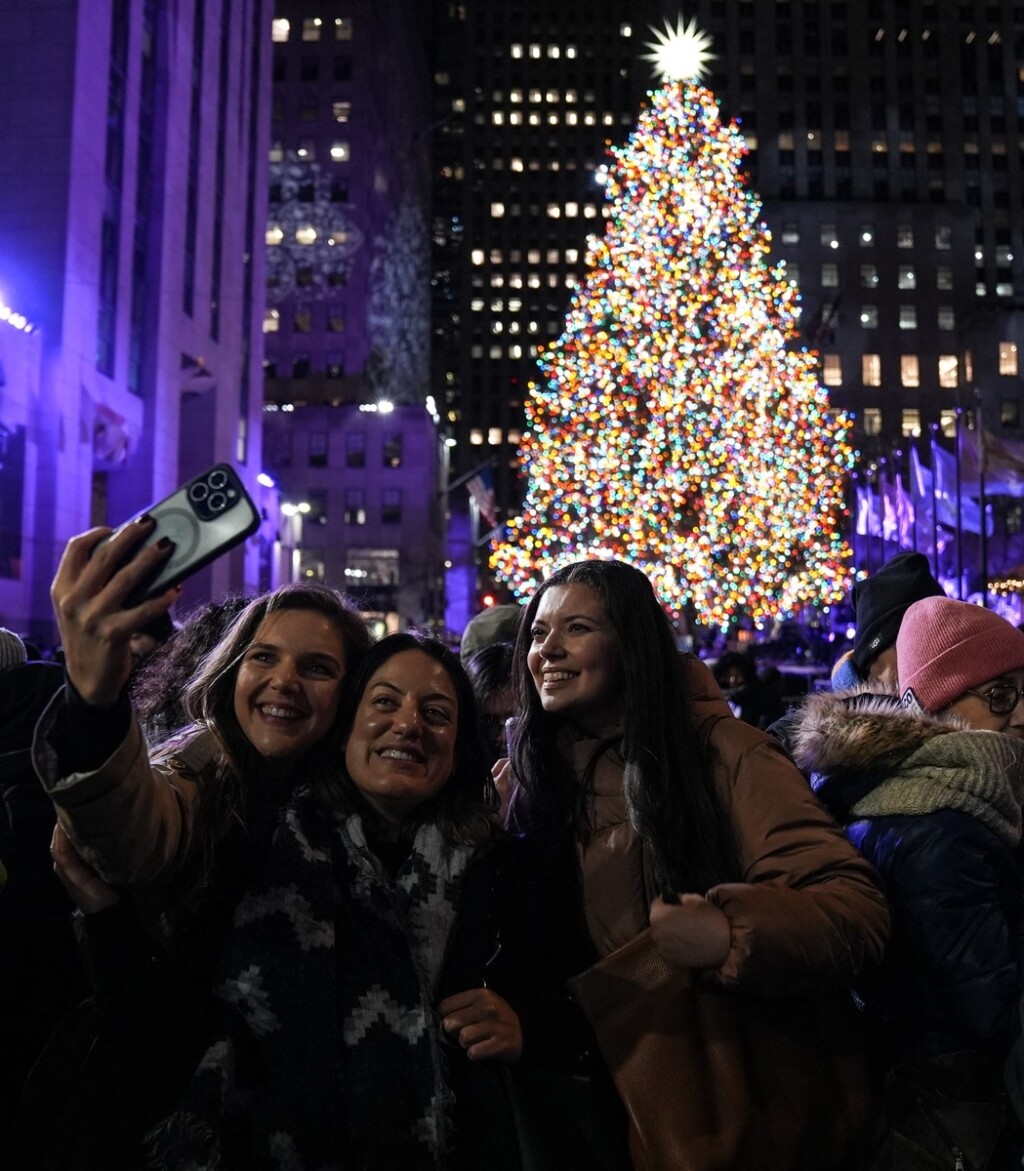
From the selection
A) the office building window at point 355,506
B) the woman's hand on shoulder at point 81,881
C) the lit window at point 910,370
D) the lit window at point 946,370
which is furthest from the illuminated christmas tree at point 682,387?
the lit window at point 946,370

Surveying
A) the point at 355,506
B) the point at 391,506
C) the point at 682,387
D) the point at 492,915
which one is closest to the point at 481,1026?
the point at 492,915

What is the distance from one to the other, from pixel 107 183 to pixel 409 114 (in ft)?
217

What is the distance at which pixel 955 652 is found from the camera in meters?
3.53

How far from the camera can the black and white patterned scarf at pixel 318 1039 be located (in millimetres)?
2285

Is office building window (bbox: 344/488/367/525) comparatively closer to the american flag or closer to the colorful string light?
the american flag

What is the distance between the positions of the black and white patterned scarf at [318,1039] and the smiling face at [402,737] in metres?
0.25

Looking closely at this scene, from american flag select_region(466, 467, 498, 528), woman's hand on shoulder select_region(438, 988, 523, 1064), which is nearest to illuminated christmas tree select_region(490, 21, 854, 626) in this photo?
american flag select_region(466, 467, 498, 528)

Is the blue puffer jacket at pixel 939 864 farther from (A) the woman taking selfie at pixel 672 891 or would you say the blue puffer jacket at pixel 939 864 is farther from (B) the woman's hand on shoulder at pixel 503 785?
(B) the woman's hand on shoulder at pixel 503 785

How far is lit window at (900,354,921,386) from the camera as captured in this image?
8669 centimetres

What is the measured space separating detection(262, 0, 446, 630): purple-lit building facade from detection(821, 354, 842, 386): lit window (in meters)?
32.9

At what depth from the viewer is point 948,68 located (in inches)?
3681

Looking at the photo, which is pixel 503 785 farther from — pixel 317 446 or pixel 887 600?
pixel 317 446

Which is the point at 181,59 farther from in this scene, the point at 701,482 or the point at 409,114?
the point at 409,114

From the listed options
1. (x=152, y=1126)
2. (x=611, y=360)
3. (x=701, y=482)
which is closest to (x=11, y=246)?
(x=611, y=360)
